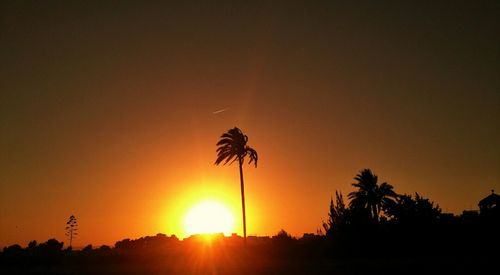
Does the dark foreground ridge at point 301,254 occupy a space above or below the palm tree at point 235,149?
below

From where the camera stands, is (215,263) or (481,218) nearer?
(215,263)

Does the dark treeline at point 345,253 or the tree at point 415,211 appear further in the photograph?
the tree at point 415,211

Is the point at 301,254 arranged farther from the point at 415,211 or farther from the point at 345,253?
the point at 415,211

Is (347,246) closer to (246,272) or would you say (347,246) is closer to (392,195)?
(246,272)

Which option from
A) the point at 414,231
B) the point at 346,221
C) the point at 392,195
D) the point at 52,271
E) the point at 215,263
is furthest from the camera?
the point at 392,195

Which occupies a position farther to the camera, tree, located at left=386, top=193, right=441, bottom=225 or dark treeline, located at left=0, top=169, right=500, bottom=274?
tree, located at left=386, top=193, right=441, bottom=225

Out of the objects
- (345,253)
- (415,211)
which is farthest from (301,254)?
(415,211)

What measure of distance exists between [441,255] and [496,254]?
3.74m

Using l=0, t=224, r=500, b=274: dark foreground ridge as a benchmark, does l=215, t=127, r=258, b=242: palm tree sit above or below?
above

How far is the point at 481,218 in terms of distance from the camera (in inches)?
1396

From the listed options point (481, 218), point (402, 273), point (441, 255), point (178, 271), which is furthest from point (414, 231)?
point (178, 271)

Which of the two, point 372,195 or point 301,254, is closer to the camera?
point 301,254

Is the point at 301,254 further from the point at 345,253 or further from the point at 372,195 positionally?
the point at 372,195

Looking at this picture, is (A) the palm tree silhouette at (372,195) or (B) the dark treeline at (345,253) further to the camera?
(A) the palm tree silhouette at (372,195)
